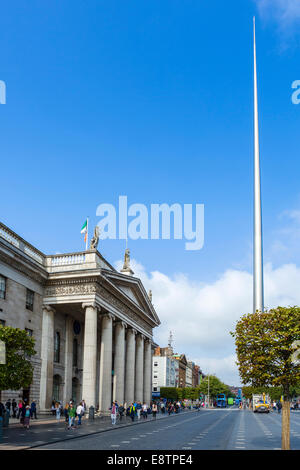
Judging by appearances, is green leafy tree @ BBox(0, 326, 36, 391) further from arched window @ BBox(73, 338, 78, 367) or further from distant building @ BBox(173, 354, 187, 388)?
distant building @ BBox(173, 354, 187, 388)

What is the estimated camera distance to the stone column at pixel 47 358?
44406 millimetres

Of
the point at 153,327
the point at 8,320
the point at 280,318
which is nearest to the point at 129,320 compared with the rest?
the point at 153,327

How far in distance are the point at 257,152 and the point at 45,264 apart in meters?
58.0

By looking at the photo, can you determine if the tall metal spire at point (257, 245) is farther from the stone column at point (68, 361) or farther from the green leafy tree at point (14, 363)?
the green leafy tree at point (14, 363)

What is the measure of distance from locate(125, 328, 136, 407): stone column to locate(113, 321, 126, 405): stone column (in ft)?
11.7

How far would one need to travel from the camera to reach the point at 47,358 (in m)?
45.3

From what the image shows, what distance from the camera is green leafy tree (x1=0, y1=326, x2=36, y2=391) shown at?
1056 inches

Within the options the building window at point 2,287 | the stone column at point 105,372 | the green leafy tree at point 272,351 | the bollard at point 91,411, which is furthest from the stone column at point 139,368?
the green leafy tree at point 272,351

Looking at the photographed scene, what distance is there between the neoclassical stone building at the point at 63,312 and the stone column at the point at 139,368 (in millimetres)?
9006

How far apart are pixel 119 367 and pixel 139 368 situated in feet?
35.2

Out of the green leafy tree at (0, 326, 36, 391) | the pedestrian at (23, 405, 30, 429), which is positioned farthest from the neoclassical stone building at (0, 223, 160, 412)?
the green leafy tree at (0, 326, 36, 391)

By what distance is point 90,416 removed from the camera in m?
42.8
